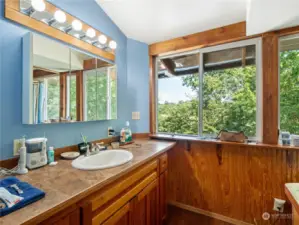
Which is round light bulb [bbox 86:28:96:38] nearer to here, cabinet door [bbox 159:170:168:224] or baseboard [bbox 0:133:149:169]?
baseboard [bbox 0:133:149:169]

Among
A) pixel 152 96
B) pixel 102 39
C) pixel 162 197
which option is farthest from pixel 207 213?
pixel 102 39

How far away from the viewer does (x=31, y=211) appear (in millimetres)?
619

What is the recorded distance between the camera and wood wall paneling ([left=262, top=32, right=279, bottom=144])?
61.2 inches

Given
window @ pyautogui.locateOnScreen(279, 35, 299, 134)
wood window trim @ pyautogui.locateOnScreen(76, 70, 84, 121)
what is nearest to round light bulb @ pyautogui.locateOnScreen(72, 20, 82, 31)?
wood window trim @ pyautogui.locateOnScreen(76, 70, 84, 121)

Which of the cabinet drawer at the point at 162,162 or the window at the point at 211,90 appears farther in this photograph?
the window at the point at 211,90

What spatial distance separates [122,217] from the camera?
1069 mm

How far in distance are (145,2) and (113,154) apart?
1496 mm

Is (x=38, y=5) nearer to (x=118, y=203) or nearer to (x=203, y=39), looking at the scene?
(x=118, y=203)

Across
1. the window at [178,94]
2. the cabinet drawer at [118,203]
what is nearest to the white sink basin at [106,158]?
the cabinet drawer at [118,203]

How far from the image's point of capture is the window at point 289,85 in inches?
62.1

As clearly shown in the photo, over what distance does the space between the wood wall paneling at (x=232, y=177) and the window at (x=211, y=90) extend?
0.25m

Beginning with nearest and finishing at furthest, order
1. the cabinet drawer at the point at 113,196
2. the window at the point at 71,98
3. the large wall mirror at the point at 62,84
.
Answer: the cabinet drawer at the point at 113,196
the large wall mirror at the point at 62,84
the window at the point at 71,98

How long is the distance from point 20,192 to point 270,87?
2058mm

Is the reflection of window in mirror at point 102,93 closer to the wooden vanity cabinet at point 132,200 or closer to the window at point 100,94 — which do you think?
the window at point 100,94
